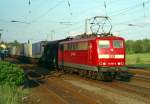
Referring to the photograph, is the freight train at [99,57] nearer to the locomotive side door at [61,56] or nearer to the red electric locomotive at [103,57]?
the red electric locomotive at [103,57]

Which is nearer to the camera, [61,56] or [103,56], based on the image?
[103,56]

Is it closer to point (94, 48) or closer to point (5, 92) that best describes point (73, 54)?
point (94, 48)

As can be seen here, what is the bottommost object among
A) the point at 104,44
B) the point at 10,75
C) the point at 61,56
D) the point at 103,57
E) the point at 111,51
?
the point at 10,75

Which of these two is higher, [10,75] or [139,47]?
[139,47]

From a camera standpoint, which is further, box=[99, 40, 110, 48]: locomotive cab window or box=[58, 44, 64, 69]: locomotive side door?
box=[58, 44, 64, 69]: locomotive side door

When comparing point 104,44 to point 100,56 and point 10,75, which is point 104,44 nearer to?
point 100,56

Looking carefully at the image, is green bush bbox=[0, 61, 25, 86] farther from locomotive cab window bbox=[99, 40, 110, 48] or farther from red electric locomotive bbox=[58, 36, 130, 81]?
locomotive cab window bbox=[99, 40, 110, 48]

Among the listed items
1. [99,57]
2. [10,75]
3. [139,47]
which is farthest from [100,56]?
[139,47]

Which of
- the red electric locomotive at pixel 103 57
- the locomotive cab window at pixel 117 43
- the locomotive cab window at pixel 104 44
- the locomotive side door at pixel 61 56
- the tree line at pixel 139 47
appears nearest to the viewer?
the red electric locomotive at pixel 103 57

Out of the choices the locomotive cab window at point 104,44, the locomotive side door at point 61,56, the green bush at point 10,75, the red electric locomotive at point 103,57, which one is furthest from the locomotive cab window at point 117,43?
the locomotive side door at point 61,56

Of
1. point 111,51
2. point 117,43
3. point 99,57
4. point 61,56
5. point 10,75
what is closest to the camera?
point 10,75

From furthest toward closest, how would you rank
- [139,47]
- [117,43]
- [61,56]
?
[139,47], [61,56], [117,43]

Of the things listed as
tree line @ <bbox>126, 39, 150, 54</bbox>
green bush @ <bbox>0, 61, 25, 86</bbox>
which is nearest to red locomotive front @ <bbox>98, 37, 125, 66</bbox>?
green bush @ <bbox>0, 61, 25, 86</bbox>

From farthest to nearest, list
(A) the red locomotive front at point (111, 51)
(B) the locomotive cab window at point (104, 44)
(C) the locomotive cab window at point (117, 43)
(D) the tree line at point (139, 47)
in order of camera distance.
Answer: (D) the tree line at point (139, 47) < (C) the locomotive cab window at point (117, 43) < (B) the locomotive cab window at point (104, 44) < (A) the red locomotive front at point (111, 51)
